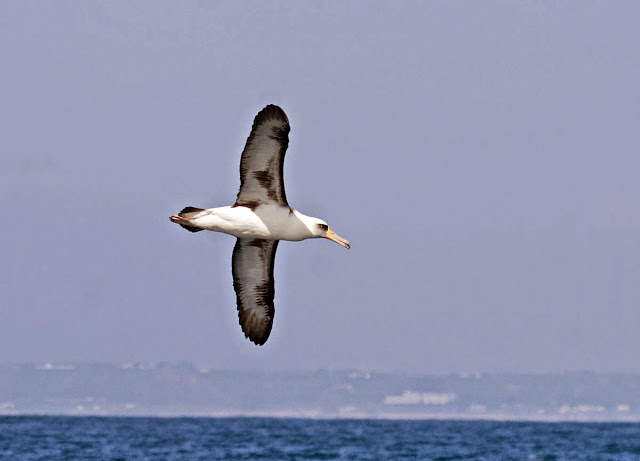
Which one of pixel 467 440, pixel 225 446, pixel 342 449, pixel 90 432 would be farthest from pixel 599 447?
pixel 90 432

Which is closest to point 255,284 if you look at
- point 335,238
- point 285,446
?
point 335,238

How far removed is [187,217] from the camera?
21.0 metres

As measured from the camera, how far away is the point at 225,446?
360 feet

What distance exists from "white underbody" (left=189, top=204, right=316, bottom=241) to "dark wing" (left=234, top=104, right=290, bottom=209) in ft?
0.58

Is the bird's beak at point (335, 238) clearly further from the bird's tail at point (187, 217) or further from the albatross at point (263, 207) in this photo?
the bird's tail at point (187, 217)

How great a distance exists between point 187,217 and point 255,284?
101 inches

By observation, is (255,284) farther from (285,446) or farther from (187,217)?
(285,446)

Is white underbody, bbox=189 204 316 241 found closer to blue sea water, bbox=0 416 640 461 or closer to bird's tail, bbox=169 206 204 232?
bird's tail, bbox=169 206 204 232

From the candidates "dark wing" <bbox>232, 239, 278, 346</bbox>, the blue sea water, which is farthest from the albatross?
the blue sea water

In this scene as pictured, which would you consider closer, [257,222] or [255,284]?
[257,222]

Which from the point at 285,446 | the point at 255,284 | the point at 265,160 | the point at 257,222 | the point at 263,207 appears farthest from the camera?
the point at 285,446

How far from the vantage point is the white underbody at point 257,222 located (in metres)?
20.9

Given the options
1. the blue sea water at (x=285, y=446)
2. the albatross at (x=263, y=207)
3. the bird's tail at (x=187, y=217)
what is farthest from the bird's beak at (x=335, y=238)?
the blue sea water at (x=285, y=446)

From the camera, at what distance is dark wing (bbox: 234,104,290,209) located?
20266 millimetres
